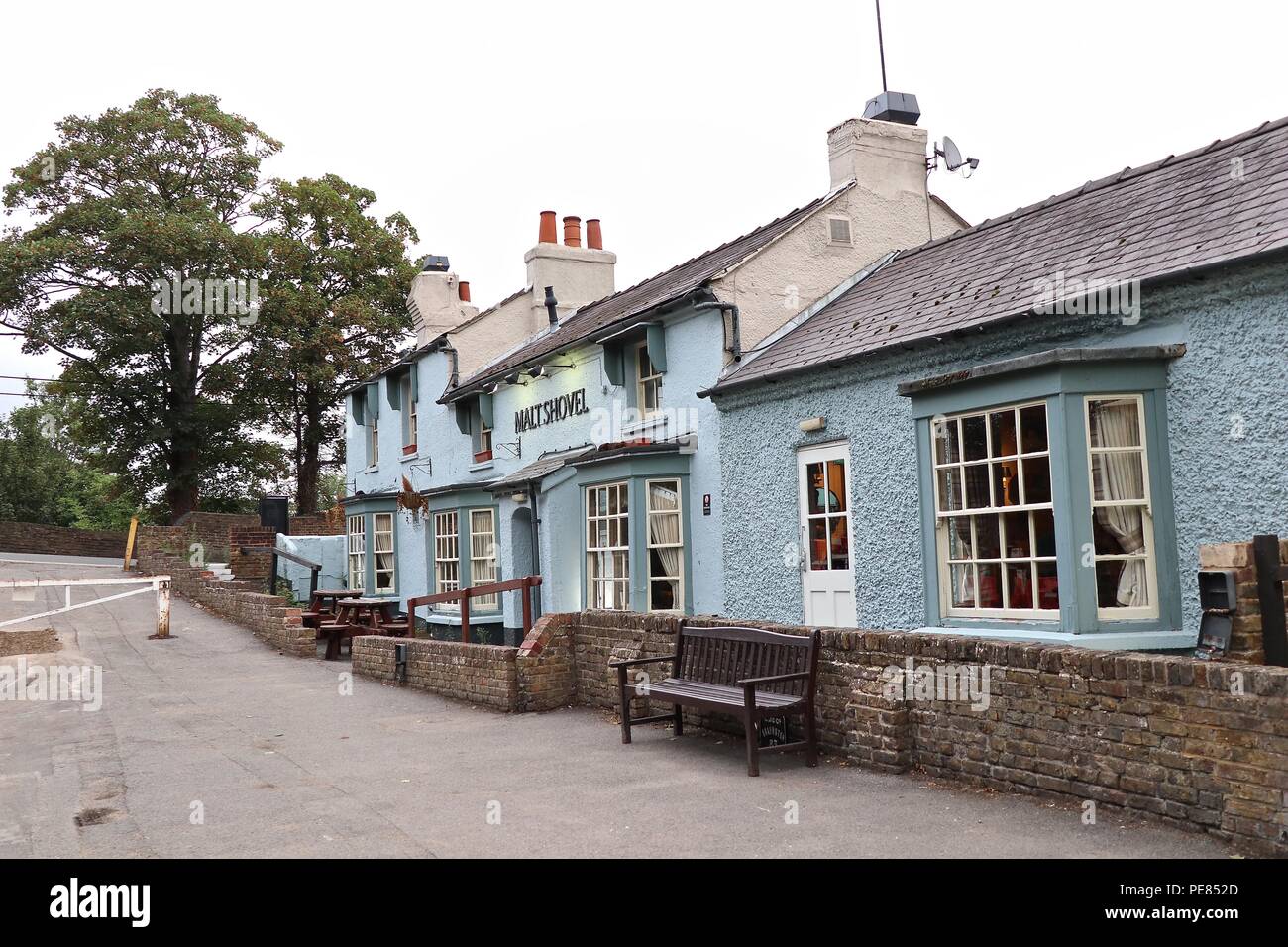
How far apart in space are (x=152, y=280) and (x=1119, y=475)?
98.7 ft

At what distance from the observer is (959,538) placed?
962 cm

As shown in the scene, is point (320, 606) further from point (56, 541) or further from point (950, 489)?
point (56, 541)

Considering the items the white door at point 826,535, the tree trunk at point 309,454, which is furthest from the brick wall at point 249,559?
the white door at point 826,535

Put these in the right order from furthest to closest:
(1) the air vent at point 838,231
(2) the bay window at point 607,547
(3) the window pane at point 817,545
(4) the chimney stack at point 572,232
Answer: (4) the chimney stack at point 572,232 < (1) the air vent at point 838,231 < (2) the bay window at point 607,547 < (3) the window pane at point 817,545

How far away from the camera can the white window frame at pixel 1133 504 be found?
836cm

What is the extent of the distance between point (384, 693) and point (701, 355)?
5.83 meters

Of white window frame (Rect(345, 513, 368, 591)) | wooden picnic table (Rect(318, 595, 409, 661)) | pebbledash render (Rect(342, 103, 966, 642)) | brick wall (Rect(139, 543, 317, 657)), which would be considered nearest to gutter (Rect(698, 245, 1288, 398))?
pebbledash render (Rect(342, 103, 966, 642))

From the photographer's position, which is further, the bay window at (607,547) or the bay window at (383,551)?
the bay window at (383,551)

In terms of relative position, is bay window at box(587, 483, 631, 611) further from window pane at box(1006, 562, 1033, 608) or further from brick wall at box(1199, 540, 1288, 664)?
brick wall at box(1199, 540, 1288, 664)

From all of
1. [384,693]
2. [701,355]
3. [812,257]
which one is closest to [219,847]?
[384,693]

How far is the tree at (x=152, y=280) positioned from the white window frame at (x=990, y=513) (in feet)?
87.2

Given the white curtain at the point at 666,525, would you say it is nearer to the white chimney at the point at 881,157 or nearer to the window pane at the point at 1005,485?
the white chimney at the point at 881,157

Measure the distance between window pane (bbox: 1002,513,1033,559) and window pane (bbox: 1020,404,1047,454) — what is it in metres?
0.59

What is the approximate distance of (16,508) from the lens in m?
51.1
